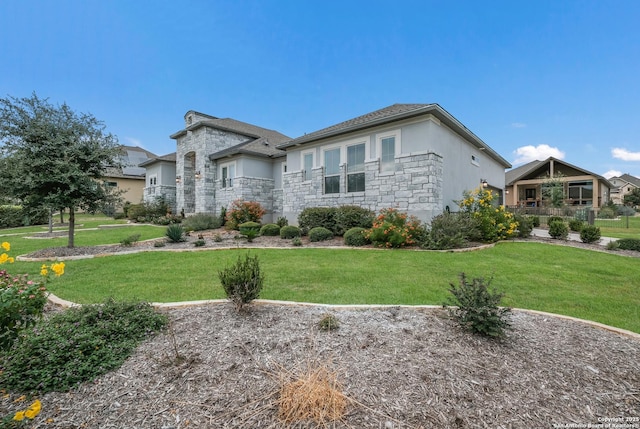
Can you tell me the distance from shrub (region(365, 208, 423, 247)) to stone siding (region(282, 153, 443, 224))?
1.00 m

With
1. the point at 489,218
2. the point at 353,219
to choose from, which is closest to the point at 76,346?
the point at 353,219

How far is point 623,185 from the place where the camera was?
42.9 m

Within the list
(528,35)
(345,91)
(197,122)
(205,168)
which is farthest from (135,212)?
(528,35)

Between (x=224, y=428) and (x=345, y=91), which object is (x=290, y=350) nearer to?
(x=224, y=428)

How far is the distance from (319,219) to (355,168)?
2778mm

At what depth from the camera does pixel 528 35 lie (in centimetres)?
981

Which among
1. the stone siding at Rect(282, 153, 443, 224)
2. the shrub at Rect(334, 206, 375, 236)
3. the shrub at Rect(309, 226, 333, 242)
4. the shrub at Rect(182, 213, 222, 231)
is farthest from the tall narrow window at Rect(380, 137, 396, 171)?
the shrub at Rect(182, 213, 222, 231)

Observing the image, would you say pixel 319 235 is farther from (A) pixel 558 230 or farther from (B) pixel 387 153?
(A) pixel 558 230

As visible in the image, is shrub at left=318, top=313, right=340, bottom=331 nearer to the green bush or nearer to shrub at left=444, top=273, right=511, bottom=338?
shrub at left=444, top=273, right=511, bottom=338

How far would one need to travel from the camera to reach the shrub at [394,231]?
27.0 feet

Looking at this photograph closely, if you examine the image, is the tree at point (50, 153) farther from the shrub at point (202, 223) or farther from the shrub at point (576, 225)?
the shrub at point (576, 225)

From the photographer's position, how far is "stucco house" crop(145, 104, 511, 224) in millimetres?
9734

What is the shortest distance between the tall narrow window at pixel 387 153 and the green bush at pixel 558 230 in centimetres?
653

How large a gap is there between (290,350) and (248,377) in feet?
1.50
